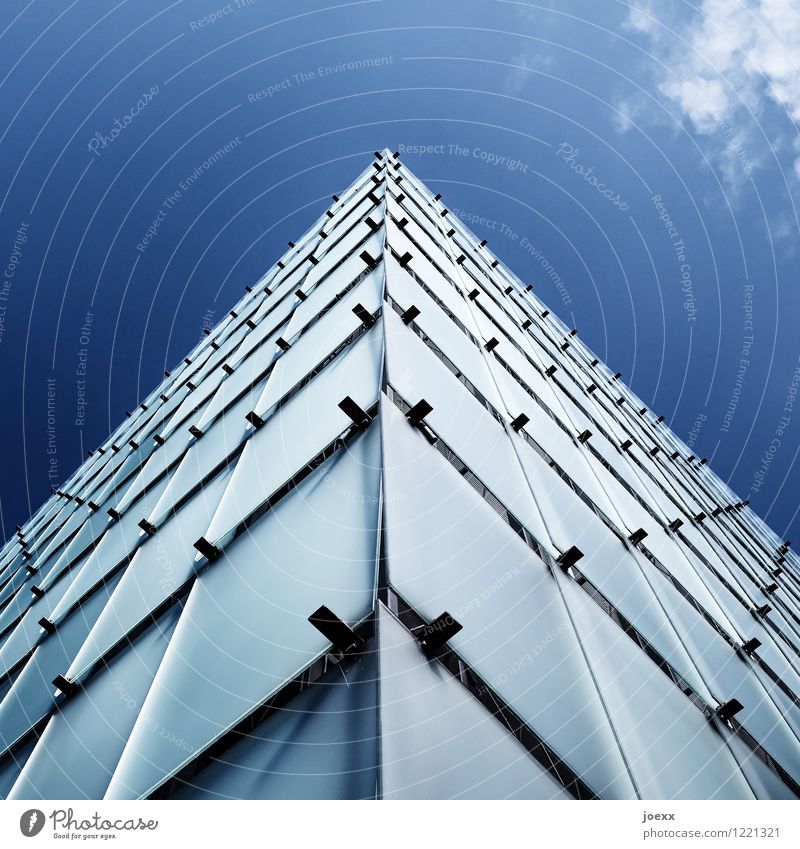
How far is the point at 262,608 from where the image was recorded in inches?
173

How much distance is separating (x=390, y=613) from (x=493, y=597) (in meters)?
1.08

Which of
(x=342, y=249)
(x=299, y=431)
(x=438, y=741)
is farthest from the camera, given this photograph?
(x=342, y=249)

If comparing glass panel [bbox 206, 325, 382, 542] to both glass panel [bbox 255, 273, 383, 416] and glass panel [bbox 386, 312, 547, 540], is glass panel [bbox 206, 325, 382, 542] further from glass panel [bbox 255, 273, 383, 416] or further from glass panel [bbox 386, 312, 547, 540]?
glass panel [bbox 255, 273, 383, 416]

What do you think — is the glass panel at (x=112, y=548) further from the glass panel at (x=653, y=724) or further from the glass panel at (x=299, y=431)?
the glass panel at (x=653, y=724)

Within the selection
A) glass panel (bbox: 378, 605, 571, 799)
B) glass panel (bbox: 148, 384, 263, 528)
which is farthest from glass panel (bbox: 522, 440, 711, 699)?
glass panel (bbox: 148, 384, 263, 528)

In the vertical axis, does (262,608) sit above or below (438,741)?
above

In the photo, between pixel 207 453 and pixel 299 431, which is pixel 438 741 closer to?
pixel 299 431

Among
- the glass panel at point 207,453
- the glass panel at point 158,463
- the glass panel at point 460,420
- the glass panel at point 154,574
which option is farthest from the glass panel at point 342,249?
the glass panel at point 154,574

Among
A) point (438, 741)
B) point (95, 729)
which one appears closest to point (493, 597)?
point (438, 741)

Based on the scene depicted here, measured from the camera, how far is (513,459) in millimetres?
6395

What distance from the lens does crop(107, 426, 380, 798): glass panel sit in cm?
382

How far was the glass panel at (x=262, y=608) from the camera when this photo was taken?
12.5ft

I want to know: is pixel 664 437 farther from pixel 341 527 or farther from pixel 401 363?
pixel 341 527

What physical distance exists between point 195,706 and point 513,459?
380cm
